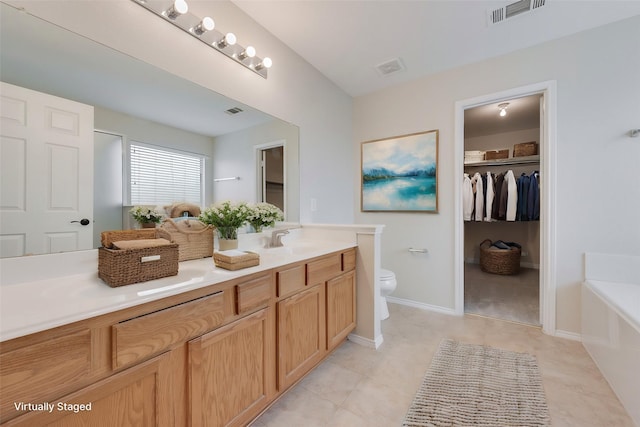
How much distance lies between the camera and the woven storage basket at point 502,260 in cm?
398

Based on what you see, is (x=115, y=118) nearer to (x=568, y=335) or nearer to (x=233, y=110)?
(x=233, y=110)

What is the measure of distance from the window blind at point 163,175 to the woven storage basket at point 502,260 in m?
4.40

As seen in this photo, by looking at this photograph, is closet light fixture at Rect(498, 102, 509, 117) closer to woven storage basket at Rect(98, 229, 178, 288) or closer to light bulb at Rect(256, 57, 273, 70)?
light bulb at Rect(256, 57, 273, 70)

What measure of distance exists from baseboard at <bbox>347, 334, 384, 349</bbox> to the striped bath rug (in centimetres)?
40

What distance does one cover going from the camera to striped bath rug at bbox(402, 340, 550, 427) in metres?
1.30

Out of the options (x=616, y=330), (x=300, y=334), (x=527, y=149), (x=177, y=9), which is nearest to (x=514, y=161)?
(x=527, y=149)

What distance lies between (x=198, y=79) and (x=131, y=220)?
0.92 m

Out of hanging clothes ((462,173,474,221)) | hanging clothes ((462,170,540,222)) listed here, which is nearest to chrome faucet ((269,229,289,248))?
hanging clothes ((462,170,540,222))

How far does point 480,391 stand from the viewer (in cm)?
149

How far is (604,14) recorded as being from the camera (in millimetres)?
1840

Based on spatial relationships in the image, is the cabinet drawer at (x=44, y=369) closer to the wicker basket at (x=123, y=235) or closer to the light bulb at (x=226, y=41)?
the wicker basket at (x=123, y=235)

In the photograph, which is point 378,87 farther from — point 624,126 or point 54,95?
point 54,95

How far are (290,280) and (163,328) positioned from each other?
2.16ft

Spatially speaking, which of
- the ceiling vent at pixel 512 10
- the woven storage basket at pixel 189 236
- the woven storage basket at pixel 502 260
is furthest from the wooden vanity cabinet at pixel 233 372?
the woven storage basket at pixel 502 260
